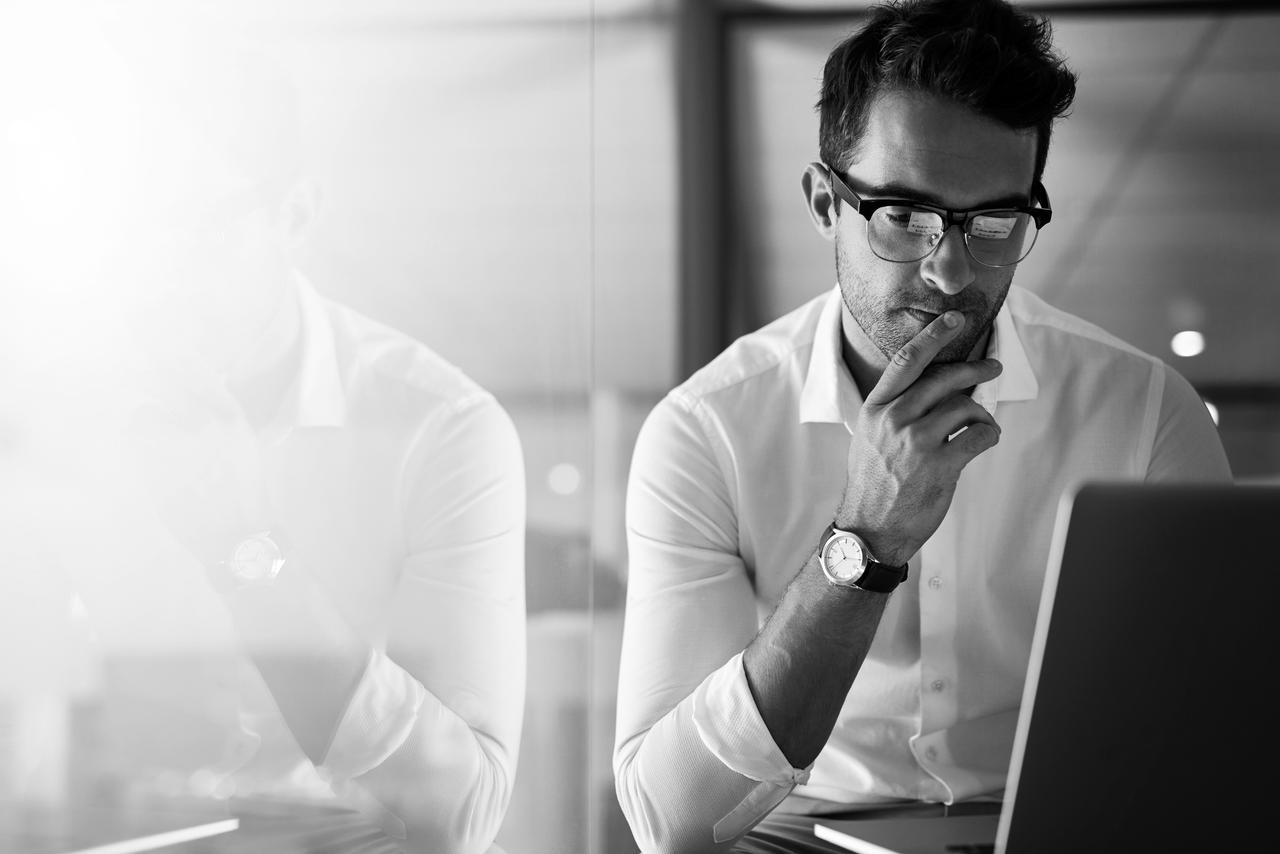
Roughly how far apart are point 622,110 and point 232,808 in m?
1.58

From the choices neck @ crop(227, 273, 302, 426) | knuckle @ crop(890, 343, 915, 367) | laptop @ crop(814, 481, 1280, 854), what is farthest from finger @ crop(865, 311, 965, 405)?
neck @ crop(227, 273, 302, 426)

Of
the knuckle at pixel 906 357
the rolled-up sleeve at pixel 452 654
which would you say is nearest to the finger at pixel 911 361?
the knuckle at pixel 906 357

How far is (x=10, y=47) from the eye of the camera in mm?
630

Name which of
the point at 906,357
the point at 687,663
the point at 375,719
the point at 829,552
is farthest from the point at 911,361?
the point at 375,719

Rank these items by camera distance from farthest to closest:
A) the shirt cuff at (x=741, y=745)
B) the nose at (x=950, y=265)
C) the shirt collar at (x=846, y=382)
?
1. the shirt collar at (x=846, y=382)
2. the nose at (x=950, y=265)
3. the shirt cuff at (x=741, y=745)

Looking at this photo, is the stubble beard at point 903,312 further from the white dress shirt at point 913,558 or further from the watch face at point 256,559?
the watch face at point 256,559

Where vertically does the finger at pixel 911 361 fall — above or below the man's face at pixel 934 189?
below

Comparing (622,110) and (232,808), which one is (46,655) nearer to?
(232,808)

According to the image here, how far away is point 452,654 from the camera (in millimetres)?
1157

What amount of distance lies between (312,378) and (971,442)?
75 centimetres

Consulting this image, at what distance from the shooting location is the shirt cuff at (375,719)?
0.94m

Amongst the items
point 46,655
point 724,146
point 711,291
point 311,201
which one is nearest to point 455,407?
point 311,201

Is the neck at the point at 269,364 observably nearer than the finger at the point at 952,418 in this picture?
Yes

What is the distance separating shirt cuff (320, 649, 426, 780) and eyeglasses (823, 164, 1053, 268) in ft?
2.63
